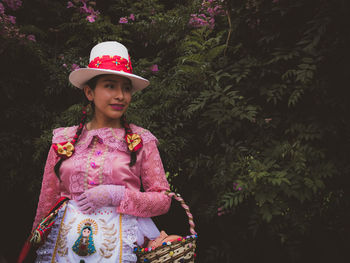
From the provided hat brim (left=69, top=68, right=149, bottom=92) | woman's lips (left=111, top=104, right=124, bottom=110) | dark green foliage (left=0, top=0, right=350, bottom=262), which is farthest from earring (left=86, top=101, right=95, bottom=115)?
dark green foliage (left=0, top=0, right=350, bottom=262)

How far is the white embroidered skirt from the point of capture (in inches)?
62.7

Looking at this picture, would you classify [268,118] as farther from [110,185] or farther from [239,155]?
[110,185]

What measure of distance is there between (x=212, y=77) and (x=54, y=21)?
89.5 inches

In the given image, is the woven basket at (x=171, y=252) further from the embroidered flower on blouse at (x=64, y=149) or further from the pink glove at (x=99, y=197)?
the embroidered flower on blouse at (x=64, y=149)

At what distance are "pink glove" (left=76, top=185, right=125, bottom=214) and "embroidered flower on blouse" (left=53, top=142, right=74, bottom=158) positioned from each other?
30cm

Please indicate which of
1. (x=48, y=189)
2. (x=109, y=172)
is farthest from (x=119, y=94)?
(x=48, y=189)

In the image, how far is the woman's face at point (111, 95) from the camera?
71.6 inches

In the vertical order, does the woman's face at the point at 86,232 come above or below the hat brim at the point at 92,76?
below

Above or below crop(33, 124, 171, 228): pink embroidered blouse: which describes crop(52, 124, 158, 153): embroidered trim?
above

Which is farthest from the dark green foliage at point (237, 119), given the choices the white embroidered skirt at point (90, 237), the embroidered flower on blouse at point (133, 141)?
the white embroidered skirt at point (90, 237)

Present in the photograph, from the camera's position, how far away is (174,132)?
2701 mm

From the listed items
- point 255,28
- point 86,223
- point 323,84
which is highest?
point 255,28

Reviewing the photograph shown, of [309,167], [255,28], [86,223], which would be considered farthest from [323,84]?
[86,223]

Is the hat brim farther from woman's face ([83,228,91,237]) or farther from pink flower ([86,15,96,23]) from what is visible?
pink flower ([86,15,96,23])
